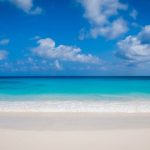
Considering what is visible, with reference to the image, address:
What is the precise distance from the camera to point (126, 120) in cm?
554

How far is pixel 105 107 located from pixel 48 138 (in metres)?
3.95

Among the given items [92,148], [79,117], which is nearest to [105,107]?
[79,117]

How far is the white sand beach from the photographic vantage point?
3.74 meters

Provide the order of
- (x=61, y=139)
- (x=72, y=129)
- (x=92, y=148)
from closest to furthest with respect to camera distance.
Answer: (x=92, y=148) → (x=61, y=139) → (x=72, y=129)

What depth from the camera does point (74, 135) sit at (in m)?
4.21

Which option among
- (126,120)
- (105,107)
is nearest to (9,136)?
(126,120)

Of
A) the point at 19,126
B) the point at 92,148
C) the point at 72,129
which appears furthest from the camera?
the point at 19,126

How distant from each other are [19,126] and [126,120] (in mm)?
2681

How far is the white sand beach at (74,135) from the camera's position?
12.3 feet

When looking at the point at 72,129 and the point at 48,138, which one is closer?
the point at 48,138

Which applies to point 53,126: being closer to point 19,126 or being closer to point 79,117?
point 19,126

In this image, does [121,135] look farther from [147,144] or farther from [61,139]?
[61,139]

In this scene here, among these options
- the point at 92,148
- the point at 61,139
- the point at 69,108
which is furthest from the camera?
the point at 69,108

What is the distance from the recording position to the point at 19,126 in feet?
16.2
